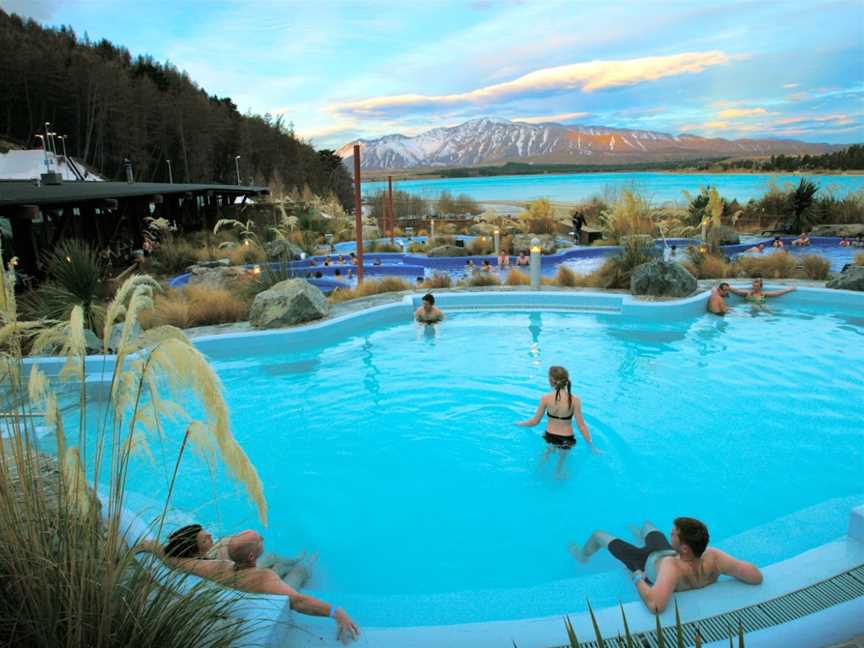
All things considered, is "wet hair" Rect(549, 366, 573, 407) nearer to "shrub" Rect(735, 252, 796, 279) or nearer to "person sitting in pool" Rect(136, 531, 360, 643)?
"person sitting in pool" Rect(136, 531, 360, 643)

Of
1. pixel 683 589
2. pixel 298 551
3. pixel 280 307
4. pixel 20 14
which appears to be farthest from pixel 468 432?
pixel 20 14

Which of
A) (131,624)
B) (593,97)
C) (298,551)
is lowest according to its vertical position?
(298,551)

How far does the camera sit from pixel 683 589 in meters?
2.70

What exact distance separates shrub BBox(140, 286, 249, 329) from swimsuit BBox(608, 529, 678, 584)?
21.2 feet

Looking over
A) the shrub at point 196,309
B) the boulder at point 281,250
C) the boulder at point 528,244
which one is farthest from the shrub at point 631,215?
the shrub at point 196,309

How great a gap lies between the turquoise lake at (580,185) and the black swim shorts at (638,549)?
17629mm

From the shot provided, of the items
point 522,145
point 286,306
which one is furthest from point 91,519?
point 522,145

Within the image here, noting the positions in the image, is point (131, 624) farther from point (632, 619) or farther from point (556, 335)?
point (556, 335)

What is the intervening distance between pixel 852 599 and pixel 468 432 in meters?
3.28

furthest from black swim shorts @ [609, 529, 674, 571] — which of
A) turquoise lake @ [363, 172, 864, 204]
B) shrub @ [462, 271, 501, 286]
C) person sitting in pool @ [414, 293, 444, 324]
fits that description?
turquoise lake @ [363, 172, 864, 204]

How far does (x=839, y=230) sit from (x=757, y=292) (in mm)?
8865

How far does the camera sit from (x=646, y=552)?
3.27 meters

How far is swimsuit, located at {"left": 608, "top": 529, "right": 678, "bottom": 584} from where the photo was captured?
124 inches

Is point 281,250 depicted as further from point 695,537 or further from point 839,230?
point 839,230
